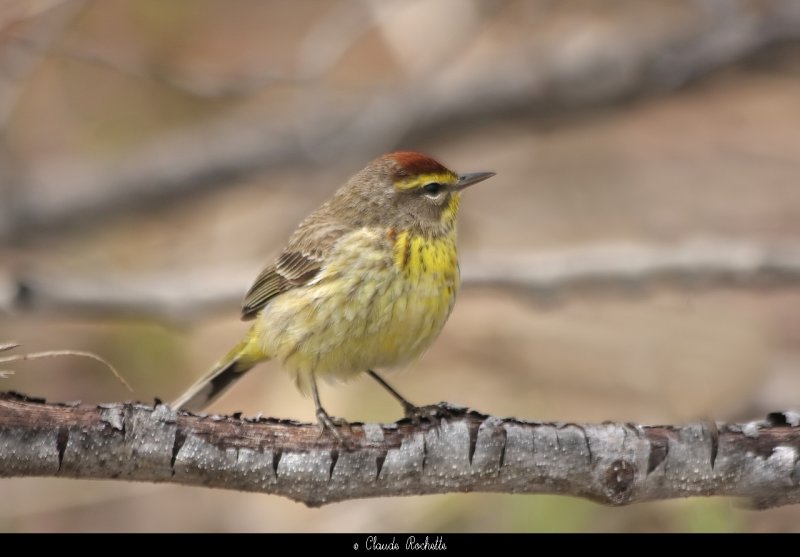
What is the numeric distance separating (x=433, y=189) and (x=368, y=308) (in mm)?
914

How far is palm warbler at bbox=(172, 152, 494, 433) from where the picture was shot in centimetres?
473

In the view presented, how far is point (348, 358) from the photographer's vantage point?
4766 mm

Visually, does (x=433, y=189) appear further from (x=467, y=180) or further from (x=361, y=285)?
(x=361, y=285)

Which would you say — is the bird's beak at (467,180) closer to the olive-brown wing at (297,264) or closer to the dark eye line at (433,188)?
the dark eye line at (433,188)

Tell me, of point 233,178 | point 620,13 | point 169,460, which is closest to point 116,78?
point 233,178

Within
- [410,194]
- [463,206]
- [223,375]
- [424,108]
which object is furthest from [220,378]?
[463,206]

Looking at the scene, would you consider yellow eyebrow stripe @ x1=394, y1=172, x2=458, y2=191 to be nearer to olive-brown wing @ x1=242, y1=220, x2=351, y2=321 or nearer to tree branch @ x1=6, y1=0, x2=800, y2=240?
olive-brown wing @ x1=242, y1=220, x2=351, y2=321

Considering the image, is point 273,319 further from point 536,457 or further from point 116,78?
point 116,78

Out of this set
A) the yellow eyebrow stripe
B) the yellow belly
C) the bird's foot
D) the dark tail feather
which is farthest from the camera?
the dark tail feather

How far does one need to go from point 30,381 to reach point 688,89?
6.35 metres

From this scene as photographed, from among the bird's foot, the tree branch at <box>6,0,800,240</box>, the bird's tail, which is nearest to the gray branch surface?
the bird's foot

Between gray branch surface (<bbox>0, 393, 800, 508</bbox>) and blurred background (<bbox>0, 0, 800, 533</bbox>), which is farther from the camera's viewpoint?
blurred background (<bbox>0, 0, 800, 533</bbox>)

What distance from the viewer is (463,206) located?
1059cm

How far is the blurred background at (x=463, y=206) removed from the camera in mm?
7086
